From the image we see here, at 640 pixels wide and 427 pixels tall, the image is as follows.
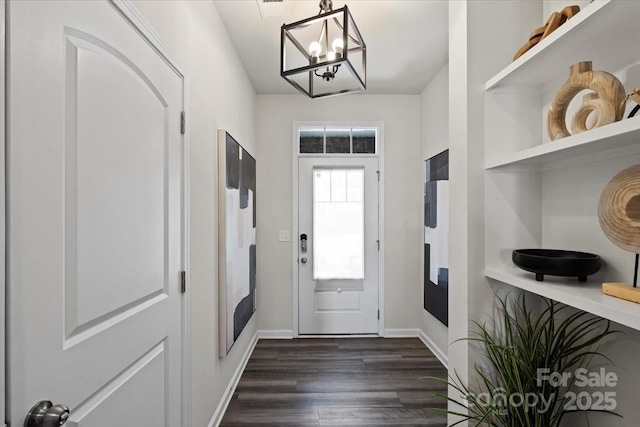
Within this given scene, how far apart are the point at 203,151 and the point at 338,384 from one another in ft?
6.60

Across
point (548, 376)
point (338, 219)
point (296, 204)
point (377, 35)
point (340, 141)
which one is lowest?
point (548, 376)

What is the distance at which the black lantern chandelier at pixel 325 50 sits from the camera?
1579mm

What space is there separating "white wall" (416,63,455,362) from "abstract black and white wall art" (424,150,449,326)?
103 millimetres

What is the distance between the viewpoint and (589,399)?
3.91 ft

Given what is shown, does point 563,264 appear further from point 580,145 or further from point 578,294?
point 580,145

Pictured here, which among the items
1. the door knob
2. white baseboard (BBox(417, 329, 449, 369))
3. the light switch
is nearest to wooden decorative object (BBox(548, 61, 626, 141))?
the door knob

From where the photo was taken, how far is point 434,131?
10.8 feet

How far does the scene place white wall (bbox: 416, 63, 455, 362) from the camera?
9.99ft

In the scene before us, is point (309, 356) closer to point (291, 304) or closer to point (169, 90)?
point (291, 304)

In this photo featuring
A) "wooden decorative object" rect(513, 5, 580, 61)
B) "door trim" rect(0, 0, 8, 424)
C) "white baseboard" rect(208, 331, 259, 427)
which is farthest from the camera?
"white baseboard" rect(208, 331, 259, 427)

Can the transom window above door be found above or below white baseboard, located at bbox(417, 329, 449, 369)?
above

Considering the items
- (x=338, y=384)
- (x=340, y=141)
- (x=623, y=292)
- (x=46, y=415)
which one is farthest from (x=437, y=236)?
(x=46, y=415)

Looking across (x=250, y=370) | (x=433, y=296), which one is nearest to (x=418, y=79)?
(x=433, y=296)

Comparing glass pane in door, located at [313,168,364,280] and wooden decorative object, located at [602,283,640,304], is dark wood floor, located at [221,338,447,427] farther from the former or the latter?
wooden decorative object, located at [602,283,640,304]
